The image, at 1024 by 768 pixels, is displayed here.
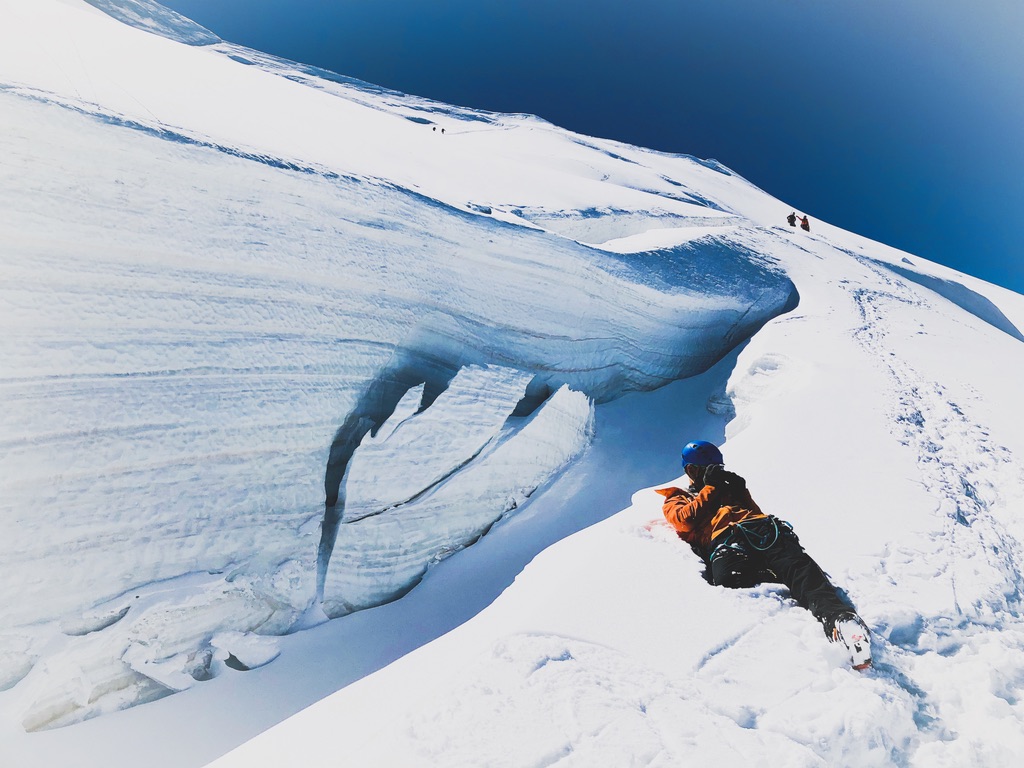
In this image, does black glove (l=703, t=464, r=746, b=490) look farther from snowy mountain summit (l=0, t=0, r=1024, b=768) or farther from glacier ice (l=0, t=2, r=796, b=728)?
glacier ice (l=0, t=2, r=796, b=728)

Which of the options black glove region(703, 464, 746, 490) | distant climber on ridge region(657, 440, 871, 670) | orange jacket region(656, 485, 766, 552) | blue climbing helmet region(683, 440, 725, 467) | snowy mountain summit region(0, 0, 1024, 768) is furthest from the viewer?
blue climbing helmet region(683, 440, 725, 467)

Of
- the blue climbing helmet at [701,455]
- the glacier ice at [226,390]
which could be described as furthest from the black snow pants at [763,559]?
the glacier ice at [226,390]

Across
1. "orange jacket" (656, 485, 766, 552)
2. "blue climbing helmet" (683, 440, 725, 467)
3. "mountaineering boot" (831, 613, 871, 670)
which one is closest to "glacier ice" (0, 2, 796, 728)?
"blue climbing helmet" (683, 440, 725, 467)

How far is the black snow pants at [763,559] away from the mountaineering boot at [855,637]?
0.96 ft

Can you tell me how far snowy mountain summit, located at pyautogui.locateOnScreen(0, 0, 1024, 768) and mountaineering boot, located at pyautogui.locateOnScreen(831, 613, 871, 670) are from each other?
0.07 metres

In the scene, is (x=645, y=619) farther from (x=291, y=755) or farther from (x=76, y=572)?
(x=76, y=572)

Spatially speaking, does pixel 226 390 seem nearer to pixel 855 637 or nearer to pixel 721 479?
pixel 721 479

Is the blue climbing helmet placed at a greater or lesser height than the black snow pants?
greater

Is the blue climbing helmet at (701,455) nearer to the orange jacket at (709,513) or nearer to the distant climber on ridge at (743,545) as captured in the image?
the distant climber on ridge at (743,545)

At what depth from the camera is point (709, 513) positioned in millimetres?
3264

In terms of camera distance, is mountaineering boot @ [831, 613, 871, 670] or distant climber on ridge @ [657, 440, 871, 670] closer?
mountaineering boot @ [831, 613, 871, 670]

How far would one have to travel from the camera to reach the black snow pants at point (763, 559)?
275cm

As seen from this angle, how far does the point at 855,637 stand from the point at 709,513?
102 centimetres

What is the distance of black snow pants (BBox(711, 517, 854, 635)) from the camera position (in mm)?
2752
